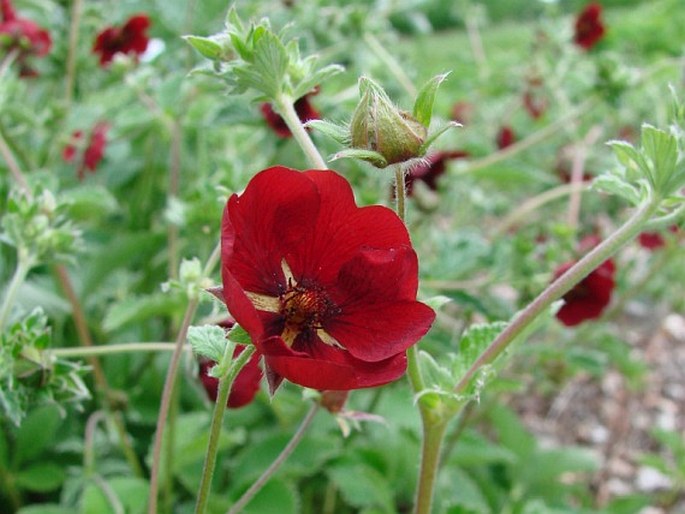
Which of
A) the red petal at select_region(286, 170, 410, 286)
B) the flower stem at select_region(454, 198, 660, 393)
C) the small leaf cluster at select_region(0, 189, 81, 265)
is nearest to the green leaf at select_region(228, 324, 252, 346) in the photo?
the red petal at select_region(286, 170, 410, 286)

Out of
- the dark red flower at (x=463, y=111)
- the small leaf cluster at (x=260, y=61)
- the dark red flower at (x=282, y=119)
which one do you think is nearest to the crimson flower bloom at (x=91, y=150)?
the dark red flower at (x=282, y=119)

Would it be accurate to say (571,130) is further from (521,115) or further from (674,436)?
(521,115)

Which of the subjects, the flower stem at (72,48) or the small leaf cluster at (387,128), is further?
the flower stem at (72,48)

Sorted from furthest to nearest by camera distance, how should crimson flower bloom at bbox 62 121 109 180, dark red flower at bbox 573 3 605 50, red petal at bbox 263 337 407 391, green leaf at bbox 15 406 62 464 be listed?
dark red flower at bbox 573 3 605 50, crimson flower bloom at bbox 62 121 109 180, green leaf at bbox 15 406 62 464, red petal at bbox 263 337 407 391

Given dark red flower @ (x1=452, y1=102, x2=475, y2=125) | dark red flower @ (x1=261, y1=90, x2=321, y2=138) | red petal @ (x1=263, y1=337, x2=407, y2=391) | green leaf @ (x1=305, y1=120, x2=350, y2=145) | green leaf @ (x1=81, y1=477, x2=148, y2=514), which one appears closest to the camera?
red petal @ (x1=263, y1=337, x2=407, y2=391)

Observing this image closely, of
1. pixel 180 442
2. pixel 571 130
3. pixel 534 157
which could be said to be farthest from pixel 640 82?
pixel 180 442

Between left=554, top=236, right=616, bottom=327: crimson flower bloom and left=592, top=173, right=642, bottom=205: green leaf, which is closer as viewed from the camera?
left=592, top=173, right=642, bottom=205: green leaf

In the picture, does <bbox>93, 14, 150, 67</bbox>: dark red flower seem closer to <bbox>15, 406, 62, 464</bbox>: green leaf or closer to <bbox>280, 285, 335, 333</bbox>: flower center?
<bbox>15, 406, 62, 464</bbox>: green leaf

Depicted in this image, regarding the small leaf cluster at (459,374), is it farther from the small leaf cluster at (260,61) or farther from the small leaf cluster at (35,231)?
the small leaf cluster at (35,231)
